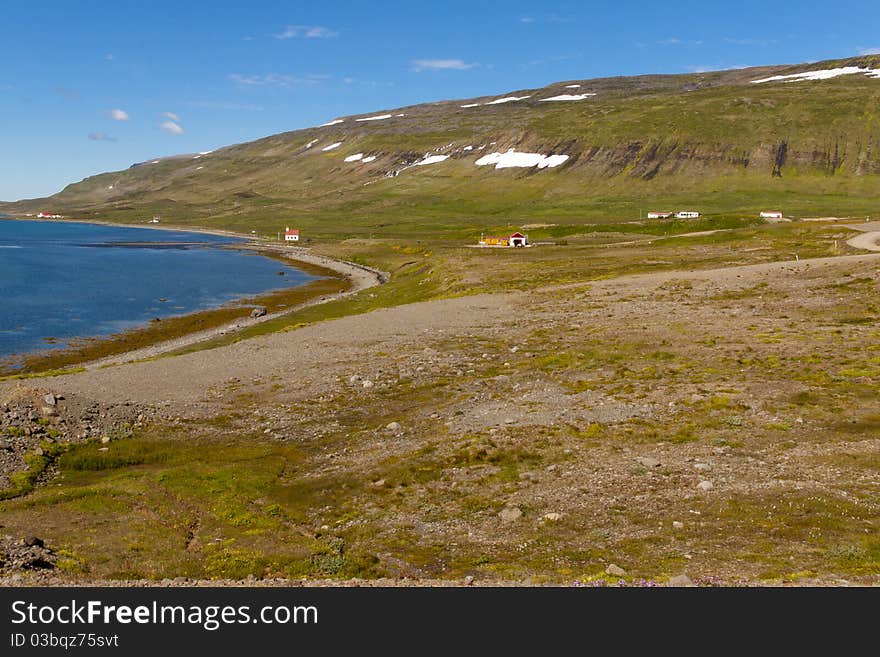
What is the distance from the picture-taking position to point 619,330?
52.0m

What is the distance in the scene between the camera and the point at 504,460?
27469mm

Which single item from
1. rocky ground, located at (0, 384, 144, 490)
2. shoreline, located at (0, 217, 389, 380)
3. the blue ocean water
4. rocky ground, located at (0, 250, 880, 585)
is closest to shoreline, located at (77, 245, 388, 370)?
shoreline, located at (0, 217, 389, 380)

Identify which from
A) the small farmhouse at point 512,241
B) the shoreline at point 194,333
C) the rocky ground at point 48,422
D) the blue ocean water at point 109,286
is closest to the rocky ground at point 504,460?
the rocky ground at point 48,422

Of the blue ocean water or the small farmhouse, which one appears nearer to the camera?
the blue ocean water

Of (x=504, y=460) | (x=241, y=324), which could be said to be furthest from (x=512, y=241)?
(x=504, y=460)

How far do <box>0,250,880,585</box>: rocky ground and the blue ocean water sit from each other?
36059 mm

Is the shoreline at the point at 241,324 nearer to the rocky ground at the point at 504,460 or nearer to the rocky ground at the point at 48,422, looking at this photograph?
the rocky ground at the point at 504,460

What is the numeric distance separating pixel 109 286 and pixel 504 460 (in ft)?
366

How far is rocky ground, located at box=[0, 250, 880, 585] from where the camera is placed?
19.1 m

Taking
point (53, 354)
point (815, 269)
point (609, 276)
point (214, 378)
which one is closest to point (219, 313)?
point (53, 354)

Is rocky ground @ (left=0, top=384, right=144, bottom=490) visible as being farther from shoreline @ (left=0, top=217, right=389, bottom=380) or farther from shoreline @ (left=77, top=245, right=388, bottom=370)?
shoreline @ (left=0, top=217, right=389, bottom=380)

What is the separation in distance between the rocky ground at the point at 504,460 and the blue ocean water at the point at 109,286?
36.1 metres

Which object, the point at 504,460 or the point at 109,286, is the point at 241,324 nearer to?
the point at 504,460
